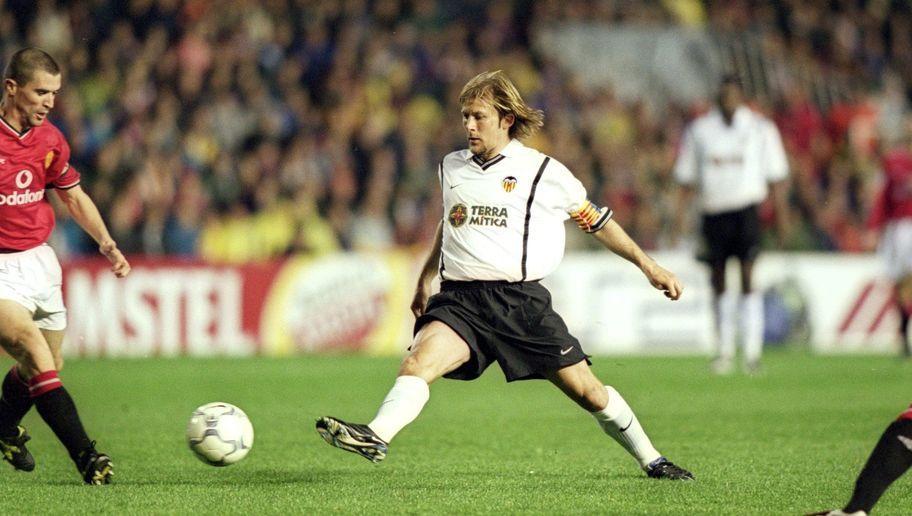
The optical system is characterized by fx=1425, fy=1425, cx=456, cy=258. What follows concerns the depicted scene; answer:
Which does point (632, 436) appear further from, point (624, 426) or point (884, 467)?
point (884, 467)

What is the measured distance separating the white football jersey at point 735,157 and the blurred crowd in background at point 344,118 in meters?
3.44

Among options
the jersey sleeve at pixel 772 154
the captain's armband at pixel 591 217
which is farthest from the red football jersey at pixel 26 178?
the jersey sleeve at pixel 772 154

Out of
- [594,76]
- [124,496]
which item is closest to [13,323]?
[124,496]

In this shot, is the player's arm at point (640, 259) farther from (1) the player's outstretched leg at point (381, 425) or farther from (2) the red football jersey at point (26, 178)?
(2) the red football jersey at point (26, 178)

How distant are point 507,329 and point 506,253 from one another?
0.35 m

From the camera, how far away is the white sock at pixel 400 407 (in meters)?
6.13

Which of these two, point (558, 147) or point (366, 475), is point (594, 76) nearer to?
point (558, 147)

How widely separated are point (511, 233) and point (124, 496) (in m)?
2.08

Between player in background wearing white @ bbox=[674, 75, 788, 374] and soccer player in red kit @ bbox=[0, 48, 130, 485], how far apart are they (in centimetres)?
774

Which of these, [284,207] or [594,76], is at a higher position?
[594,76]

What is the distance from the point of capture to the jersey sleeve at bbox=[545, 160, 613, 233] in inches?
259

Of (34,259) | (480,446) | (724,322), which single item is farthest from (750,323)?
(34,259)

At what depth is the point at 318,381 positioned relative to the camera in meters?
12.9

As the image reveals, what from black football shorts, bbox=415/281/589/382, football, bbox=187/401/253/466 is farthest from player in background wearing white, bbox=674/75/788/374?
football, bbox=187/401/253/466
